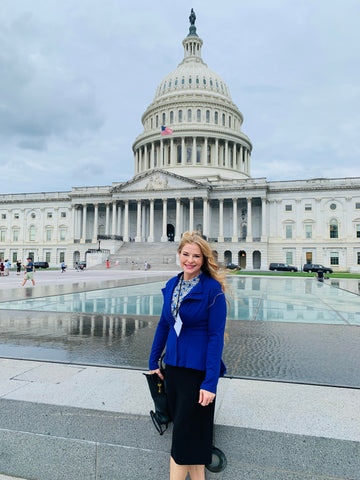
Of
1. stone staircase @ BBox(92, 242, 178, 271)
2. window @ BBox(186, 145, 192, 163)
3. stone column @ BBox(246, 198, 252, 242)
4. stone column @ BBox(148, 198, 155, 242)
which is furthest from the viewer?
window @ BBox(186, 145, 192, 163)

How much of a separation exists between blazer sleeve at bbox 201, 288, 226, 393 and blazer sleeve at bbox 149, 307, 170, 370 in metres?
0.55

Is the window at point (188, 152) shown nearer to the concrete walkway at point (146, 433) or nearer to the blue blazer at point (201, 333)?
the concrete walkway at point (146, 433)

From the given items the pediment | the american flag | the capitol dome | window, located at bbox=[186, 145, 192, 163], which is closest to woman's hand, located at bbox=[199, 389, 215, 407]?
the pediment

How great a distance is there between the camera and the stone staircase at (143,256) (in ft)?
182

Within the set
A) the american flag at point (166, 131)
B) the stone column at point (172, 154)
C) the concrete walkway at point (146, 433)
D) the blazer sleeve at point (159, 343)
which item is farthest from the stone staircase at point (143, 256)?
the blazer sleeve at point (159, 343)

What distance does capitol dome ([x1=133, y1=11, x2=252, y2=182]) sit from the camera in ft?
263

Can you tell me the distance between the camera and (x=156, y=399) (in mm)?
3105

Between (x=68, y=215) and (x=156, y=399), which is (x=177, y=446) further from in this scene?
(x=68, y=215)

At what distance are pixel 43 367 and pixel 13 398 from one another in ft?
3.96

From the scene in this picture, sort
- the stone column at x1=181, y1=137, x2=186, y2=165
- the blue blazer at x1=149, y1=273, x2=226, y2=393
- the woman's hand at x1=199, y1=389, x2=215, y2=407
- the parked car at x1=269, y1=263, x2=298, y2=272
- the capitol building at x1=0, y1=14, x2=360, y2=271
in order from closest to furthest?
1. the woman's hand at x1=199, y1=389, x2=215, y2=407
2. the blue blazer at x1=149, y1=273, x2=226, y2=393
3. the parked car at x1=269, y1=263, x2=298, y2=272
4. the capitol building at x1=0, y1=14, x2=360, y2=271
5. the stone column at x1=181, y1=137, x2=186, y2=165

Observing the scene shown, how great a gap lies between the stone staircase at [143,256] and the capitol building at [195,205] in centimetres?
123

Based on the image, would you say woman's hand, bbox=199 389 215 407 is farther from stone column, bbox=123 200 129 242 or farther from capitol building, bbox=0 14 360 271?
stone column, bbox=123 200 129 242

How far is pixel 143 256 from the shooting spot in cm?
6003

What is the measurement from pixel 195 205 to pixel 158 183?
360 inches
